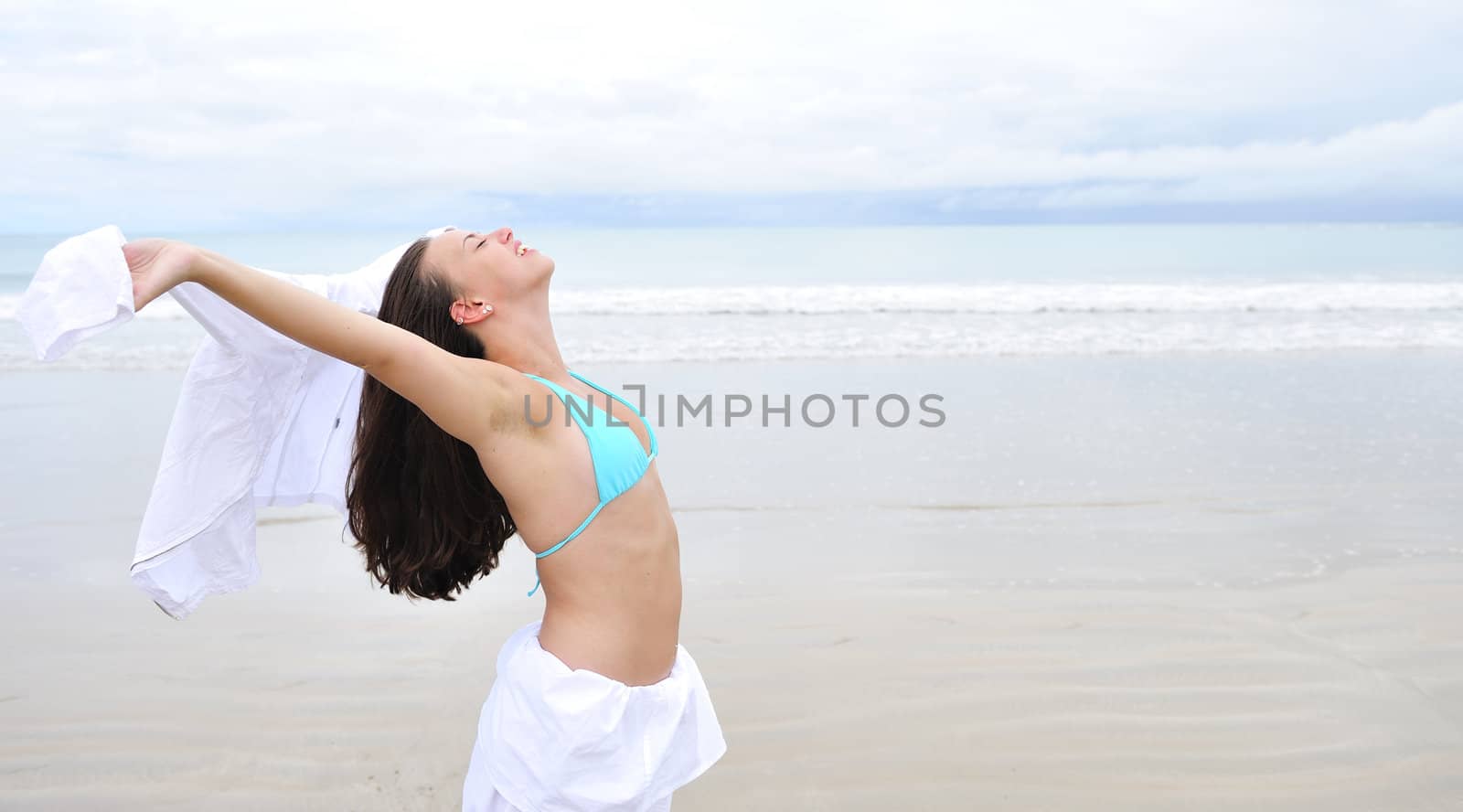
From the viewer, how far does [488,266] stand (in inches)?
99.3

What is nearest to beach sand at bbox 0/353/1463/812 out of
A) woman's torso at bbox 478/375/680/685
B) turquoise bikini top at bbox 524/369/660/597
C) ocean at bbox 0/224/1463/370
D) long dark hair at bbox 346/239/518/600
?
long dark hair at bbox 346/239/518/600

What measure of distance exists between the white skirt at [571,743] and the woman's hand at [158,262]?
3.61 ft

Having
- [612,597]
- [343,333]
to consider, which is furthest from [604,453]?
[343,333]

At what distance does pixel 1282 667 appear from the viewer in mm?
4352

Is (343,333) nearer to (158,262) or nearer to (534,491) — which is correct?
(158,262)

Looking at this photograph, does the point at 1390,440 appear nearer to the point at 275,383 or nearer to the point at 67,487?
the point at 275,383

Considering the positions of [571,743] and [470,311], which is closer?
[571,743]

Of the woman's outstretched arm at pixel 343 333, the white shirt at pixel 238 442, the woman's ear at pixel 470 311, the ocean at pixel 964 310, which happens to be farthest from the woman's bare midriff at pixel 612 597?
the ocean at pixel 964 310

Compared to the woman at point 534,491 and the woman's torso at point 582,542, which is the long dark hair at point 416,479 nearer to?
the woman at point 534,491

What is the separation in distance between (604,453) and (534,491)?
182 mm

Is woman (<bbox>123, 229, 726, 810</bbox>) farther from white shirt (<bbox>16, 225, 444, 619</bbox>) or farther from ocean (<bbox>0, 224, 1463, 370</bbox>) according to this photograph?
ocean (<bbox>0, 224, 1463, 370</bbox>)

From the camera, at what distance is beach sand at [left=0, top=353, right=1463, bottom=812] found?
12.0ft

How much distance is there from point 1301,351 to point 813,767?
38.9ft

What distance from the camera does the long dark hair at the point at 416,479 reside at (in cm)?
257
